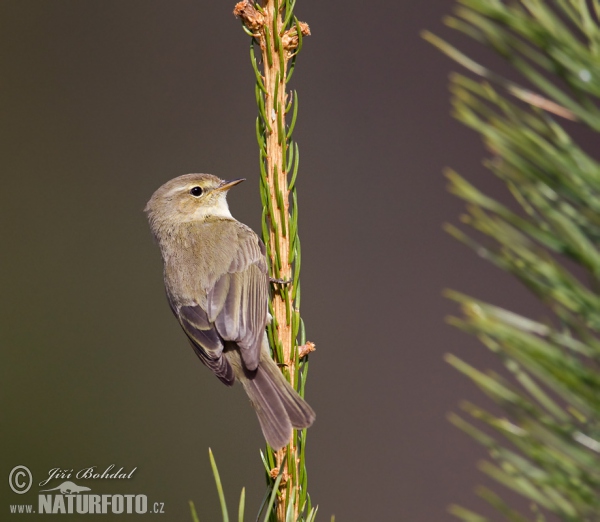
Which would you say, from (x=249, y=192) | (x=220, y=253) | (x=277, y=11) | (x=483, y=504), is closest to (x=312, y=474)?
(x=483, y=504)

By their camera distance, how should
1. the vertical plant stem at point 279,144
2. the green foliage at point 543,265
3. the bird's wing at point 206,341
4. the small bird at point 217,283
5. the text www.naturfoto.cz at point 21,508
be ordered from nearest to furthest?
the green foliage at point 543,265
the vertical plant stem at point 279,144
the small bird at point 217,283
the bird's wing at point 206,341
the text www.naturfoto.cz at point 21,508

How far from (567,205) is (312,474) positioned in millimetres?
4619

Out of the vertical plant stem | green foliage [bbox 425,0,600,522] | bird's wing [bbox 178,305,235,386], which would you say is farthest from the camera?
bird's wing [bbox 178,305,235,386]

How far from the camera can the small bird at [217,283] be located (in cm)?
237

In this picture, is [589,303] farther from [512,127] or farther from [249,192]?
[249,192]

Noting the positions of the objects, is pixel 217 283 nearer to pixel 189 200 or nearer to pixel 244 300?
pixel 244 300

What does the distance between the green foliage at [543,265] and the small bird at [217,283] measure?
1323 millimetres

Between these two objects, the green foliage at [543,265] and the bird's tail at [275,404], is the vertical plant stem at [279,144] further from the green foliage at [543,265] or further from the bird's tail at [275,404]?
the green foliage at [543,265]

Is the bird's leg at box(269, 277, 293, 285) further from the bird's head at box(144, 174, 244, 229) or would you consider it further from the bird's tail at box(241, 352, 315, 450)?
the bird's head at box(144, 174, 244, 229)

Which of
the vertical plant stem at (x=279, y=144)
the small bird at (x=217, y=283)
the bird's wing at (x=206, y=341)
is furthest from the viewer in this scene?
the bird's wing at (x=206, y=341)

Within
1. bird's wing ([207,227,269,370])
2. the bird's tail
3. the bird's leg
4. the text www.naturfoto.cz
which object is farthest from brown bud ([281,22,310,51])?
the text www.naturfoto.cz

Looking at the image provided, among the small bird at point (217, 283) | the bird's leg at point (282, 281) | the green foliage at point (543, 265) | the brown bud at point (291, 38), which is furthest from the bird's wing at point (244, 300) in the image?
the green foliage at point (543, 265)

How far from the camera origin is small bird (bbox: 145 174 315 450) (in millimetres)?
2367

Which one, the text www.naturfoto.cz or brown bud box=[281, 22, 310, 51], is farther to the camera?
the text www.naturfoto.cz
